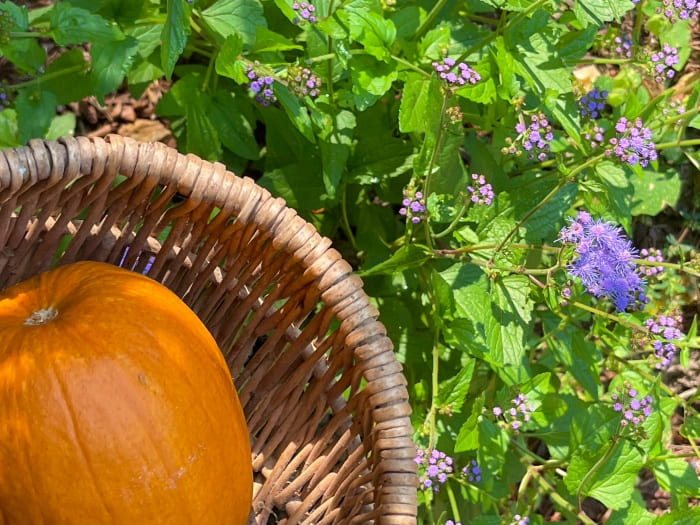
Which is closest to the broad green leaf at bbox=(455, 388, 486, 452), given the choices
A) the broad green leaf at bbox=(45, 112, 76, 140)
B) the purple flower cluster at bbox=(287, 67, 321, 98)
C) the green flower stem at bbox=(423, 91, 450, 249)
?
the green flower stem at bbox=(423, 91, 450, 249)

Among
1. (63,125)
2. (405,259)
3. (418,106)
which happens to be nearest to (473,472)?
(405,259)

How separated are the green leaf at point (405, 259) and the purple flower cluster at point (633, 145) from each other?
12.7 inches

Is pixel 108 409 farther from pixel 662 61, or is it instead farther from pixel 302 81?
pixel 662 61

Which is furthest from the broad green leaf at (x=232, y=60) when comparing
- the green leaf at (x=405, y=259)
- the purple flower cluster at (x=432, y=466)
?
the purple flower cluster at (x=432, y=466)

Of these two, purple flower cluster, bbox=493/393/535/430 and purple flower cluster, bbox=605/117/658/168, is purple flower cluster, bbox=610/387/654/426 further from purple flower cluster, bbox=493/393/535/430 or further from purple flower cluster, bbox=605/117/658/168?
purple flower cluster, bbox=605/117/658/168

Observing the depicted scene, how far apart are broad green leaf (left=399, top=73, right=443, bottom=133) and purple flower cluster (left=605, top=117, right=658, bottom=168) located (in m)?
0.26

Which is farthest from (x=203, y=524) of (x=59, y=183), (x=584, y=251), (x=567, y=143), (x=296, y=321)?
(x=567, y=143)

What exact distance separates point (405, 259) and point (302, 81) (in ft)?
1.08

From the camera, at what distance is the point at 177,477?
1.08m

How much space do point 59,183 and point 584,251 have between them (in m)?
0.70

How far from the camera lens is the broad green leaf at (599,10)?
4.23ft

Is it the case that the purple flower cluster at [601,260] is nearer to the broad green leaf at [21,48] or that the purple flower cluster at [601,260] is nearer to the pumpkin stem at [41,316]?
the pumpkin stem at [41,316]

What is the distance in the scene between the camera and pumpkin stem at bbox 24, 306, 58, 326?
109 centimetres

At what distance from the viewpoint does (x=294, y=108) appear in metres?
1.29
